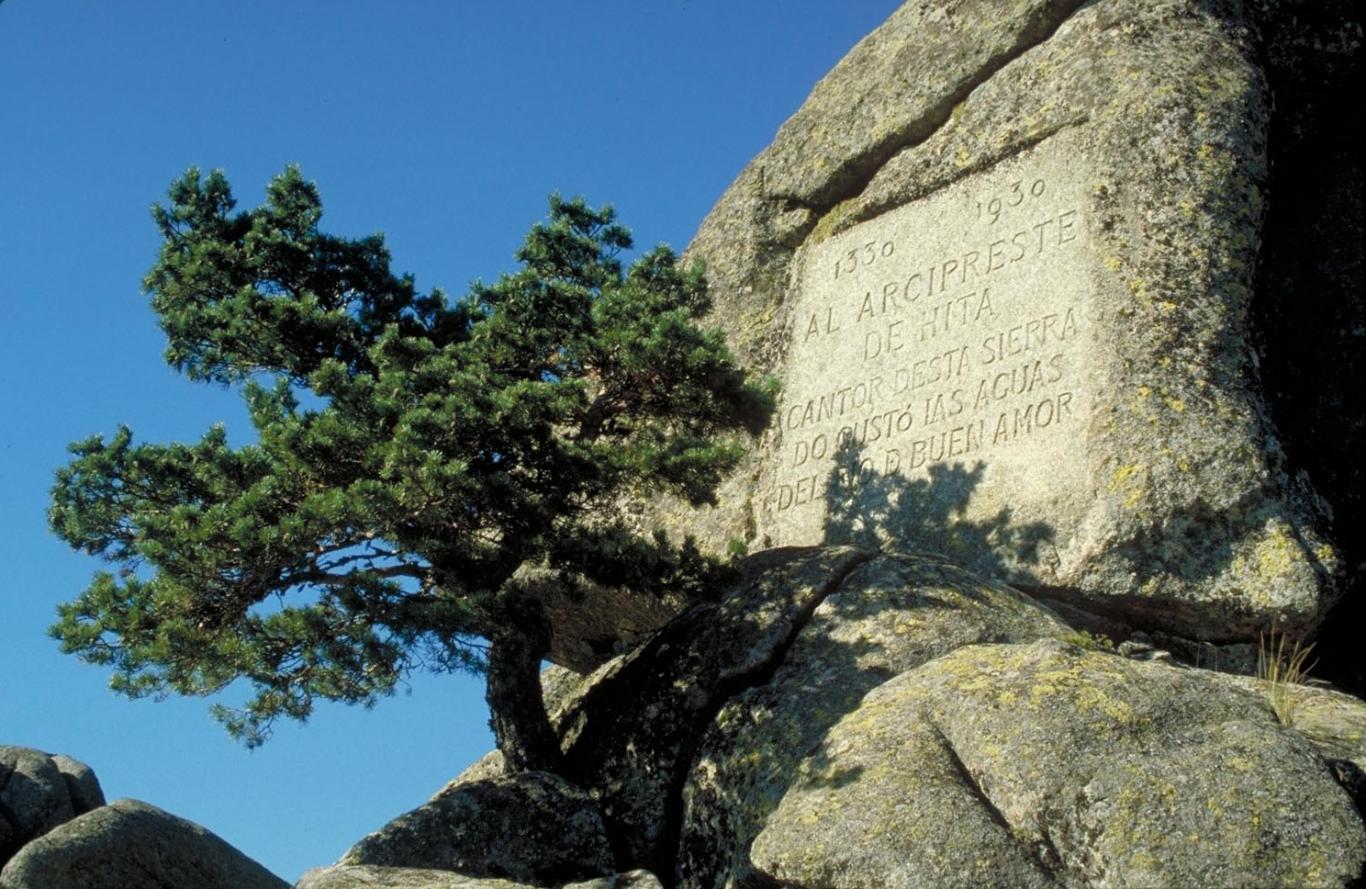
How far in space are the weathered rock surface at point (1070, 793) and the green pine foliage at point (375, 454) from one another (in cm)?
366

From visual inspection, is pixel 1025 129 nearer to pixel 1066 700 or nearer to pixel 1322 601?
pixel 1322 601

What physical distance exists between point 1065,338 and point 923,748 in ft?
18.6

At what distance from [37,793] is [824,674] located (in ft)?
27.2

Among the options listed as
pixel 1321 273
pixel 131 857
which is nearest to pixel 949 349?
pixel 1321 273

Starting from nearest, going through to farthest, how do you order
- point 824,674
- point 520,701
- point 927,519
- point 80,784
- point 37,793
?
point 824,674
point 520,701
point 927,519
point 37,793
point 80,784

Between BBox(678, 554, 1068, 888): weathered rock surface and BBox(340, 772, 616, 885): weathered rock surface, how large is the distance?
0.75 metres

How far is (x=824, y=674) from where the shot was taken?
11.6m

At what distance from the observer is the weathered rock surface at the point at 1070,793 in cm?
809

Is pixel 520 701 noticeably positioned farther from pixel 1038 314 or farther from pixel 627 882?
pixel 1038 314

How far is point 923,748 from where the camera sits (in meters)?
9.31

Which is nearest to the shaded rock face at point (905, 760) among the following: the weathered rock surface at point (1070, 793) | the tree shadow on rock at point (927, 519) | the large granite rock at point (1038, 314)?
the weathered rock surface at point (1070, 793)

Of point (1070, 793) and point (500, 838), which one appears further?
point (500, 838)

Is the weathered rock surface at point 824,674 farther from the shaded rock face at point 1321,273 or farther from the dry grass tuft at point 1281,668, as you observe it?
the shaded rock face at point 1321,273

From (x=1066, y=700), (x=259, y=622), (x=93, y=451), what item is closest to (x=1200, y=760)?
(x=1066, y=700)
